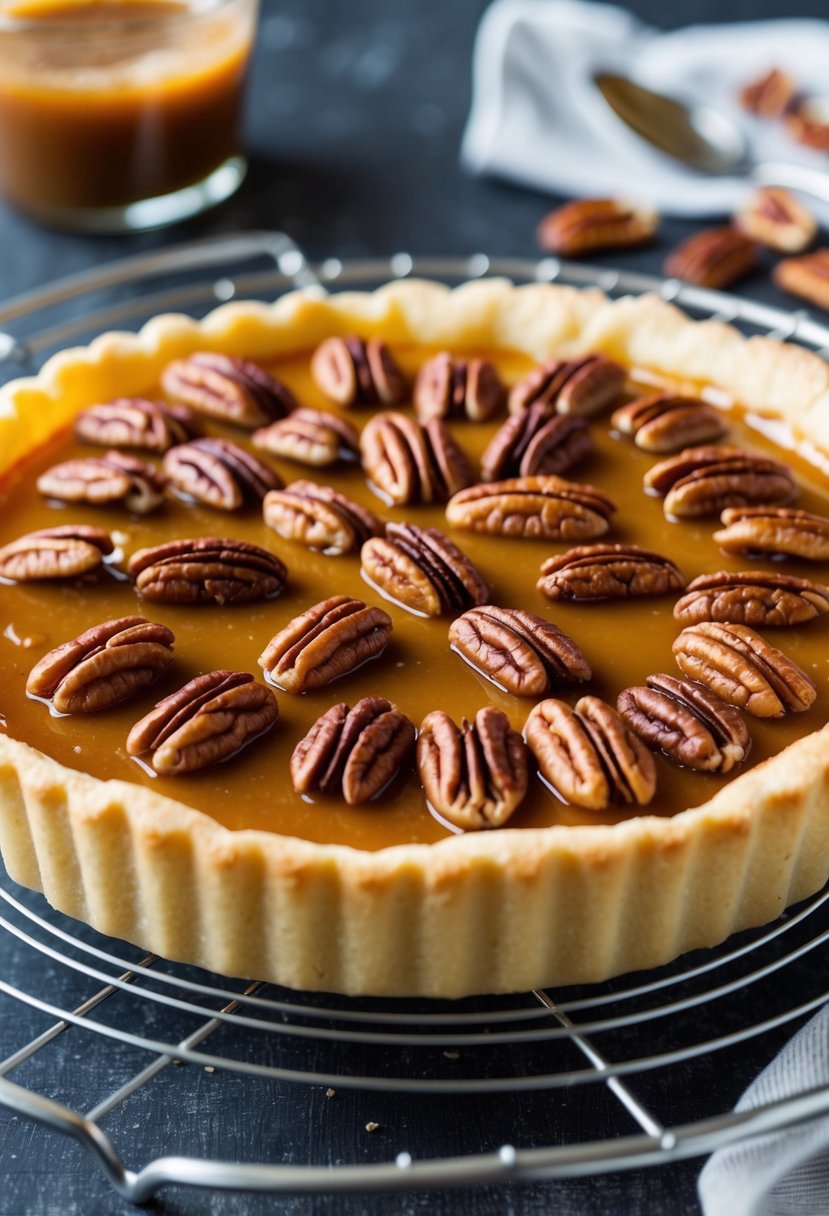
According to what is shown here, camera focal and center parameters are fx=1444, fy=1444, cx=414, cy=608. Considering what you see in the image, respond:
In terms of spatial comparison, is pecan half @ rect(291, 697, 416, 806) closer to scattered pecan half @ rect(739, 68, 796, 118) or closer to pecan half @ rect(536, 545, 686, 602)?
pecan half @ rect(536, 545, 686, 602)

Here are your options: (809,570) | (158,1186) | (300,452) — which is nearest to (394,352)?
(300,452)

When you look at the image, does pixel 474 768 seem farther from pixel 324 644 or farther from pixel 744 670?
pixel 744 670

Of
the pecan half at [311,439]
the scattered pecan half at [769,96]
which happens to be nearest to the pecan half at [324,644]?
the pecan half at [311,439]

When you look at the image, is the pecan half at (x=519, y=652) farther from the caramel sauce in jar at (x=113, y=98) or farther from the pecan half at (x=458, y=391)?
the caramel sauce in jar at (x=113, y=98)

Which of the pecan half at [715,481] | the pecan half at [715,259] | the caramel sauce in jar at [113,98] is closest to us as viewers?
the pecan half at [715,481]

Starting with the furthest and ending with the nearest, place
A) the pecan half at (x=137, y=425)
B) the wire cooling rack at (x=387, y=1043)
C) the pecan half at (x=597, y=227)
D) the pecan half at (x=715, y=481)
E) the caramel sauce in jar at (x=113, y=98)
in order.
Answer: the pecan half at (x=597, y=227), the caramel sauce in jar at (x=113, y=98), the pecan half at (x=137, y=425), the pecan half at (x=715, y=481), the wire cooling rack at (x=387, y=1043)

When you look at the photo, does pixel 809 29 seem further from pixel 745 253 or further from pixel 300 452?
pixel 300 452
